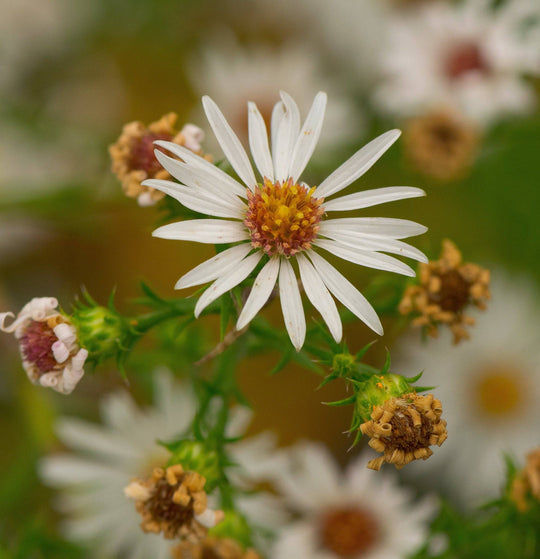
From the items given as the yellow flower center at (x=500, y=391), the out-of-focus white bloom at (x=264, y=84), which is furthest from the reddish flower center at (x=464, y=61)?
the yellow flower center at (x=500, y=391)

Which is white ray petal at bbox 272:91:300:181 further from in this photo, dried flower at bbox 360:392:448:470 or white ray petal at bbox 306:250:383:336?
dried flower at bbox 360:392:448:470

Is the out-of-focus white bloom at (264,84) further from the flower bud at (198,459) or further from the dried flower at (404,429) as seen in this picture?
the dried flower at (404,429)

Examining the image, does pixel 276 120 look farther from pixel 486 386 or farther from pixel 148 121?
pixel 148 121

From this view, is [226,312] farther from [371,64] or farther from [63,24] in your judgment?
[63,24]

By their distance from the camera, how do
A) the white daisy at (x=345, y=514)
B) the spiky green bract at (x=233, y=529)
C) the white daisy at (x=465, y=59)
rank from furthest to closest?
the white daisy at (x=465, y=59)
the white daisy at (x=345, y=514)
the spiky green bract at (x=233, y=529)

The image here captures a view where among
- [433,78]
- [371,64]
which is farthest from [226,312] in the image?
[371,64]

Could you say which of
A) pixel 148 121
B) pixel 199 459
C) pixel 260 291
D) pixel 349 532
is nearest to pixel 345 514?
pixel 349 532
